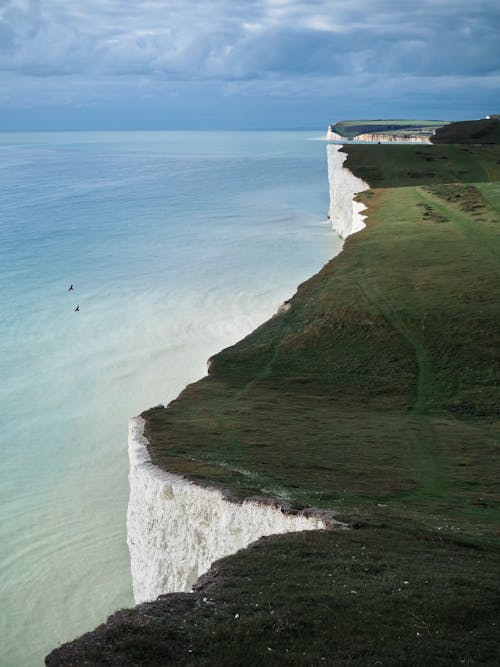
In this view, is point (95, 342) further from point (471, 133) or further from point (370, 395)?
point (471, 133)

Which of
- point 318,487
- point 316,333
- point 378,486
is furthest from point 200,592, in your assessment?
point 316,333

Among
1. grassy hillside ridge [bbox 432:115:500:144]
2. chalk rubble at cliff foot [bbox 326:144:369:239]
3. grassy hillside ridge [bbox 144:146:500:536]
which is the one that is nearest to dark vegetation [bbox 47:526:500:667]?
grassy hillside ridge [bbox 144:146:500:536]

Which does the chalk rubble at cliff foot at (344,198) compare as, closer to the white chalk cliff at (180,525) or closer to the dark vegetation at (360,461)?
the dark vegetation at (360,461)

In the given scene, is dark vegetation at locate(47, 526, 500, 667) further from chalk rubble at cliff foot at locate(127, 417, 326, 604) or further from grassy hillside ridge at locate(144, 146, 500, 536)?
grassy hillside ridge at locate(144, 146, 500, 536)

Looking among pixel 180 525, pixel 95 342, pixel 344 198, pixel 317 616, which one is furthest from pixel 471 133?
pixel 317 616

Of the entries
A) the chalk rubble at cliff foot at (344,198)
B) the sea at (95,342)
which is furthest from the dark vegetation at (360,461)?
the chalk rubble at cliff foot at (344,198)
